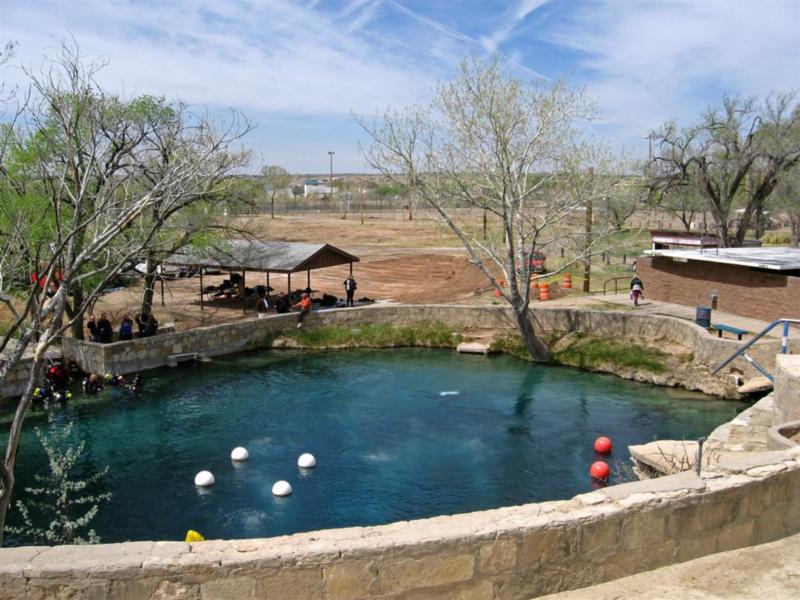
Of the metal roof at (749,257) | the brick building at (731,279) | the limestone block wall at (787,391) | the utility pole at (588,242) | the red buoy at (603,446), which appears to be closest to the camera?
the limestone block wall at (787,391)

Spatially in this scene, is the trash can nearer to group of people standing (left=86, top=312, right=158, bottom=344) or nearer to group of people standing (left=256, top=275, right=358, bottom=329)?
group of people standing (left=256, top=275, right=358, bottom=329)

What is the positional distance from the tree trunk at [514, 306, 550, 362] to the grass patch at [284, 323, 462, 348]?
2.97m

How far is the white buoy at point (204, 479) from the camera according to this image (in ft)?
50.2

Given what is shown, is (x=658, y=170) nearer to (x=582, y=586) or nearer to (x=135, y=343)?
(x=135, y=343)

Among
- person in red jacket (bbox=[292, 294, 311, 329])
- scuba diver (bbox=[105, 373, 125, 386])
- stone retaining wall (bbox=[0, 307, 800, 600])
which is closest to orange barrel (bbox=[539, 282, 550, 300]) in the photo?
person in red jacket (bbox=[292, 294, 311, 329])

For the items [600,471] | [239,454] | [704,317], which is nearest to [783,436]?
[600,471]

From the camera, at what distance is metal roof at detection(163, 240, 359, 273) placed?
28.6 meters

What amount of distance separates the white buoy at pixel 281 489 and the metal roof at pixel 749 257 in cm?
1755

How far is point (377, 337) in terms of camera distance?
92.7 feet

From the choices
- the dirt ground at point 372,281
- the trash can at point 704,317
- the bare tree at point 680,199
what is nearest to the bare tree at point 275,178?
the dirt ground at point 372,281

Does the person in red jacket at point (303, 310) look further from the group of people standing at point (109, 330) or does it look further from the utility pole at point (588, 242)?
the utility pole at point (588, 242)

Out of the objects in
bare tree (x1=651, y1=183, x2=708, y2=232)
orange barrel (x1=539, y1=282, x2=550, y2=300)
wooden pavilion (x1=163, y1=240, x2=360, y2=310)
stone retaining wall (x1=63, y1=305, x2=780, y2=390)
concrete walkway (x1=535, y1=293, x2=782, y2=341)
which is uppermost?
bare tree (x1=651, y1=183, x2=708, y2=232)

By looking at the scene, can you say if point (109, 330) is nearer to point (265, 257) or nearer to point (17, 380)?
point (17, 380)

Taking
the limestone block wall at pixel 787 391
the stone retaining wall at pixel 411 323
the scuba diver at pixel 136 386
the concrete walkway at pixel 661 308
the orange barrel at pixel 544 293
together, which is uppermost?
the limestone block wall at pixel 787 391
